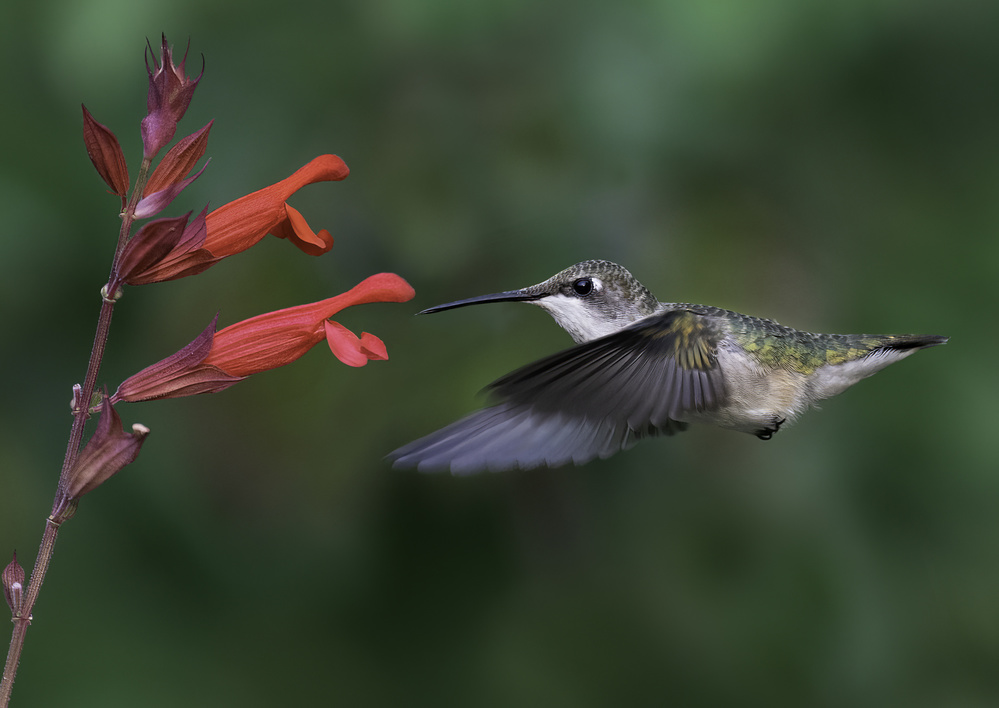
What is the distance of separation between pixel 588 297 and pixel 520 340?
432mm

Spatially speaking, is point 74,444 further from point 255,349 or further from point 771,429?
point 771,429

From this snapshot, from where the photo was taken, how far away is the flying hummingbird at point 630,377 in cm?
121

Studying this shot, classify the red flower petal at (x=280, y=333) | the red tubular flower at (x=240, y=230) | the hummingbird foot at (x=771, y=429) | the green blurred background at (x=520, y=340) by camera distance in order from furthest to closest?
the green blurred background at (x=520, y=340) → the hummingbird foot at (x=771, y=429) → the red flower petal at (x=280, y=333) → the red tubular flower at (x=240, y=230)

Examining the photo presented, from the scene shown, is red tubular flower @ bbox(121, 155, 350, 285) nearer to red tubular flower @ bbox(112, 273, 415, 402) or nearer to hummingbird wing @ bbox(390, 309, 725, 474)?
red tubular flower @ bbox(112, 273, 415, 402)

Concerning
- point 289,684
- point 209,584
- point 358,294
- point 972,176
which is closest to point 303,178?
point 358,294

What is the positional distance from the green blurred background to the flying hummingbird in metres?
0.35

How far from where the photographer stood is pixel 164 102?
3.12 feet

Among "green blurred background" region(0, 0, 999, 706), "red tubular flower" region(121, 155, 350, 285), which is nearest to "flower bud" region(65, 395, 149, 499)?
"red tubular flower" region(121, 155, 350, 285)

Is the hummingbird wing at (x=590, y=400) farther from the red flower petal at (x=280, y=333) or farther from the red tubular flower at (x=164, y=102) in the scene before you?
the red tubular flower at (x=164, y=102)

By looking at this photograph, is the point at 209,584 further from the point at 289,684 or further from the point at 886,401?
the point at 886,401

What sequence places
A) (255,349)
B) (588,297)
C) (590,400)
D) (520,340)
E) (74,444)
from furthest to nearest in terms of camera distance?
(520,340), (588,297), (590,400), (255,349), (74,444)

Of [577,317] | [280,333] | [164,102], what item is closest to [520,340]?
[577,317]

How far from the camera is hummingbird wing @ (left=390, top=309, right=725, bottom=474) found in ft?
3.79

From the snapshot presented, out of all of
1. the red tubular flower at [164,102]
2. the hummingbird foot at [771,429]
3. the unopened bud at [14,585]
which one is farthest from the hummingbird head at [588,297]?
the unopened bud at [14,585]
